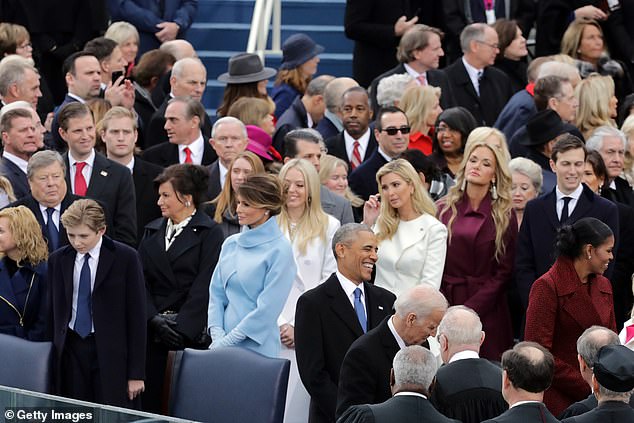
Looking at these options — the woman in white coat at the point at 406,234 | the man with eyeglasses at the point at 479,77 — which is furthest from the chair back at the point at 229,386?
the man with eyeglasses at the point at 479,77

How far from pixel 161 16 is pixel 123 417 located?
9.45 m

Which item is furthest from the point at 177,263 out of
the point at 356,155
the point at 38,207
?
the point at 356,155

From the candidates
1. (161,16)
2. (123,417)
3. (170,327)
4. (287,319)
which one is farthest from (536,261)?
(161,16)

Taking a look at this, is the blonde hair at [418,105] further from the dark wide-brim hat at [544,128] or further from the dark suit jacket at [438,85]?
the dark suit jacket at [438,85]

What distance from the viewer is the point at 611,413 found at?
641 centimetres

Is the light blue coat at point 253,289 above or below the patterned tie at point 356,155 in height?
below

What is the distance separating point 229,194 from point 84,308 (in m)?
1.50

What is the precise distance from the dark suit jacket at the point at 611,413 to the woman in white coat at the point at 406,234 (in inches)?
110

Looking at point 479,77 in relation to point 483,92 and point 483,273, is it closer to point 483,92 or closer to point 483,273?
point 483,92

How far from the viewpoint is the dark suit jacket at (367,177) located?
10.8 metres

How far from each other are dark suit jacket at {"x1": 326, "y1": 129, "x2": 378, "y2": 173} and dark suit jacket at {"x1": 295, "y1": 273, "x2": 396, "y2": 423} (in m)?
3.57

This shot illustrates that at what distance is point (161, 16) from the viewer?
15242mm

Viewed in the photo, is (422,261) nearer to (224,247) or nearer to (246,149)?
(224,247)

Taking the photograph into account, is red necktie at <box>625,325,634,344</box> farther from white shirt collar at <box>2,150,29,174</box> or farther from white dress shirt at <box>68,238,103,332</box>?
white shirt collar at <box>2,150,29,174</box>
